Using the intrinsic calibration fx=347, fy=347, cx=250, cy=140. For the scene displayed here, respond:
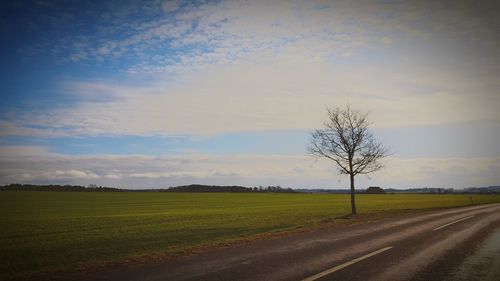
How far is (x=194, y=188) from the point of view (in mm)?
170875

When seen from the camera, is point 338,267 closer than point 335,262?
Yes

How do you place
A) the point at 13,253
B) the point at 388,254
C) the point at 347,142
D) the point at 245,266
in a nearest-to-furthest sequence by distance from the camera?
1. the point at 245,266
2. the point at 388,254
3. the point at 13,253
4. the point at 347,142

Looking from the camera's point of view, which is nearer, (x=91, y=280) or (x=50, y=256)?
(x=91, y=280)

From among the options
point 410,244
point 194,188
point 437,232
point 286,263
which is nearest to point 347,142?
point 437,232

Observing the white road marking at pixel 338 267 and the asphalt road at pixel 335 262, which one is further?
the asphalt road at pixel 335 262

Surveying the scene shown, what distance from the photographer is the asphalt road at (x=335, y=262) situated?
8102mm

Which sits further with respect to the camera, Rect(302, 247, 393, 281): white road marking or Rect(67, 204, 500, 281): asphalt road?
Rect(67, 204, 500, 281): asphalt road

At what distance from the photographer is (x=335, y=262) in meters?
9.34

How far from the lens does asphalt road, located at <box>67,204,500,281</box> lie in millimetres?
8102

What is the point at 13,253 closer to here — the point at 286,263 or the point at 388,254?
the point at 286,263

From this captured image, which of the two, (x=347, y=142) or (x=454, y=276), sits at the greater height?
(x=347, y=142)

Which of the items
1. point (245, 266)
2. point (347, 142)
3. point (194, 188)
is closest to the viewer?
point (245, 266)

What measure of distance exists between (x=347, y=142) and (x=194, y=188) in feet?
481

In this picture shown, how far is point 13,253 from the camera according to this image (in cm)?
1379
